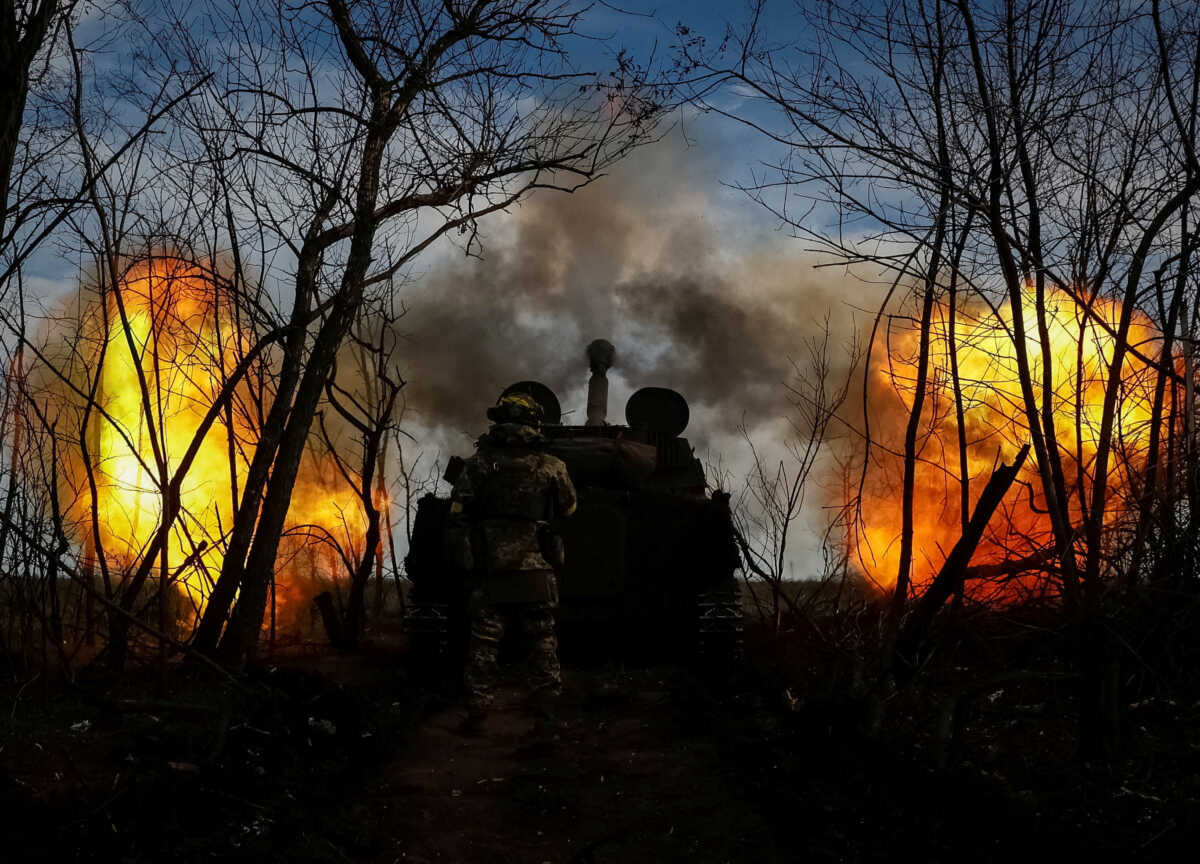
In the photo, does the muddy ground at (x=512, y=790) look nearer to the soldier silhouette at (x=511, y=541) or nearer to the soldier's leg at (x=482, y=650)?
the soldier's leg at (x=482, y=650)

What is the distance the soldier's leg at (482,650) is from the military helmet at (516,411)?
→ 153 centimetres

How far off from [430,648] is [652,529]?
234cm

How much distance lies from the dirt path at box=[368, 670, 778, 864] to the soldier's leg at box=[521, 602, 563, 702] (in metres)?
0.75

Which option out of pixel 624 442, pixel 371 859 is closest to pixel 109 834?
pixel 371 859

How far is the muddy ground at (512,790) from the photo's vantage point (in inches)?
201

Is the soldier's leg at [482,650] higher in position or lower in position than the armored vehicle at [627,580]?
lower

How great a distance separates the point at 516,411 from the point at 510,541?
116cm

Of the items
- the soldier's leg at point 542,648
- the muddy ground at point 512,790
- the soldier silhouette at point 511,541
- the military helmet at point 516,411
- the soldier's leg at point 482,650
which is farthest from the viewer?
the military helmet at point 516,411

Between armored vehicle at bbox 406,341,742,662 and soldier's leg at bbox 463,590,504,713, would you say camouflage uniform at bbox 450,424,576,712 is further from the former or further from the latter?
armored vehicle at bbox 406,341,742,662

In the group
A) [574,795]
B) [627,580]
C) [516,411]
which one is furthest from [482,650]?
[574,795]

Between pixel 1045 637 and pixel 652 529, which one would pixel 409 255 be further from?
pixel 1045 637

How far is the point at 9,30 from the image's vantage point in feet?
23.2

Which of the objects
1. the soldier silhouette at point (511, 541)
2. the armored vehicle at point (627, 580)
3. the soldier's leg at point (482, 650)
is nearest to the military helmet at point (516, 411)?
the soldier silhouette at point (511, 541)

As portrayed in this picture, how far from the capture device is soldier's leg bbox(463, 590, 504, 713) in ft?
31.0
